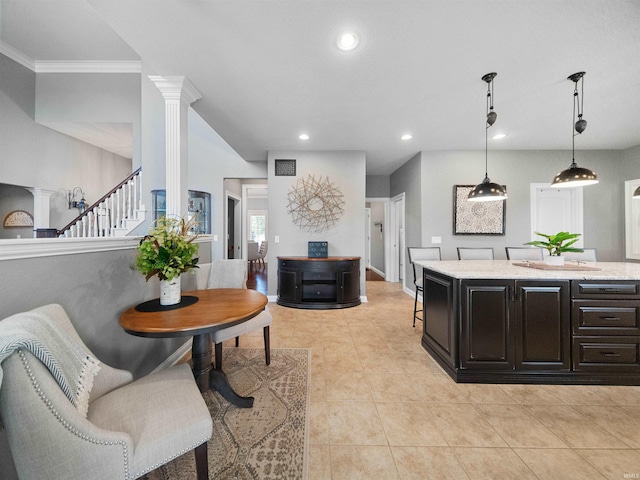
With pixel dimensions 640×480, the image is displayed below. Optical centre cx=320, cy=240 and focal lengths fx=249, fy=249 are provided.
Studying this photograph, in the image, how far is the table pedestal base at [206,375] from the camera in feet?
5.70

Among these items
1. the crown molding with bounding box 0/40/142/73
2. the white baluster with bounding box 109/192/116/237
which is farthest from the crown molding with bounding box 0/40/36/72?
the white baluster with bounding box 109/192/116/237

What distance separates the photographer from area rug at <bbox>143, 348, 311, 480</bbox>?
50.8 inches

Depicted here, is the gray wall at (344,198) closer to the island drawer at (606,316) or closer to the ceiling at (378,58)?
the ceiling at (378,58)

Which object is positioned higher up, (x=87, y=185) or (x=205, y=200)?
(x=87, y=185)

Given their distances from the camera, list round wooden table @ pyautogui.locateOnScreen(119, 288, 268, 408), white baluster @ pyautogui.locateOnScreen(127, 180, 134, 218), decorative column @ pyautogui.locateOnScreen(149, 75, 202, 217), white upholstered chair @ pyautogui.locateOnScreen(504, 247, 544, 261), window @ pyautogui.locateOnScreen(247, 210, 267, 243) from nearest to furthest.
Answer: round wooden table @ pyautogui.locateOnScreen(119, 288, 268, 408) → decorative column @ pyautogui.locateOnScreen(149, 75, 202, 217) → white upholstered chair @ pyautogui.locateOnScreen(504, 247, 544, 261) → white baluster @ pyautogui.locateOnScreen(127, 180, 134, 218) → window @ pyautogui.locateOnScreen(247, 210, 267, 243)

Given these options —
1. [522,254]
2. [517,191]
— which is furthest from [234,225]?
[517,191]

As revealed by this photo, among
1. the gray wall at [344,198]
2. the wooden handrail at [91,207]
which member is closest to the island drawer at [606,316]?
the gray wall at [344,198]

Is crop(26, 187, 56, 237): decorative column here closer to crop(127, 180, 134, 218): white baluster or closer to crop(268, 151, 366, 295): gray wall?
crop(127, 180, 134, 218): white baluster

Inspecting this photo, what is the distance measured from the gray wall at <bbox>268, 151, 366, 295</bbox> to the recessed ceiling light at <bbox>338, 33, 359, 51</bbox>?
2.53 m

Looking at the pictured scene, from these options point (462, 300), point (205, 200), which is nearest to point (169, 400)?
point (462, 300)

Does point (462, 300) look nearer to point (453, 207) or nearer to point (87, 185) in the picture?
point (453, 207)

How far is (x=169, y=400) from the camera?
3.62ft

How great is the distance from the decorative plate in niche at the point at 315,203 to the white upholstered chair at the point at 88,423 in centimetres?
348

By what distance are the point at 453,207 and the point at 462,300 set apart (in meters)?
2.84
